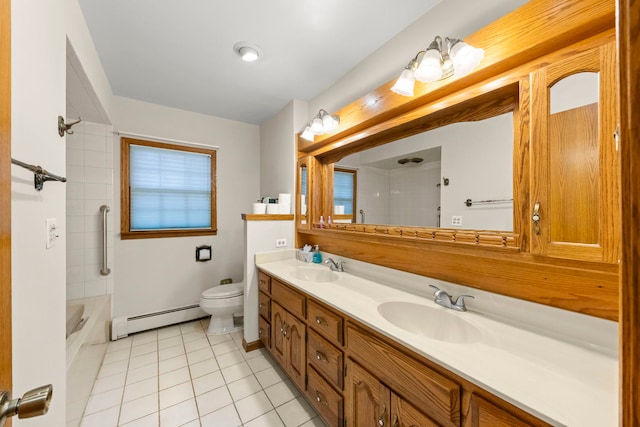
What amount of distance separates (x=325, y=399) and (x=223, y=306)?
1.50 metres

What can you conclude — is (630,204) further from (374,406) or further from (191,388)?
(191,388)

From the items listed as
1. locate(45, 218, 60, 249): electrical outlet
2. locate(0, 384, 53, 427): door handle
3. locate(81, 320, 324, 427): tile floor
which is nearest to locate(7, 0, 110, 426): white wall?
locate(45, 218, 60, 249): electrical outlet

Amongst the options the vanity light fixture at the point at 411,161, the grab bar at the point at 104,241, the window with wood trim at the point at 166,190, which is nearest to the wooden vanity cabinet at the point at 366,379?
the vanity light fixture at the point at 411,161

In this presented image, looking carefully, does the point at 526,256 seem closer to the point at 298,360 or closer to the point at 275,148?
the point at 298,360

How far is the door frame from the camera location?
476 mm

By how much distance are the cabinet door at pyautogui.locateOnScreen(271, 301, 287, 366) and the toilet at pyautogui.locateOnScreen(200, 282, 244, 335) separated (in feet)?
2.38

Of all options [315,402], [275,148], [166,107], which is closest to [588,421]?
[315,402]

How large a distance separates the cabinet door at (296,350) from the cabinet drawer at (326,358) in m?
0.07

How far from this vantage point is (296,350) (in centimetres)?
163

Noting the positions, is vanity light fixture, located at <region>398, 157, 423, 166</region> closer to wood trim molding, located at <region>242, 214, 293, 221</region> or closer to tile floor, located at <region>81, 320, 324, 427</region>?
wood trim molding, located at <region>242, 214, 293, 221</region>

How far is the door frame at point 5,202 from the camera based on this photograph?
476 mm

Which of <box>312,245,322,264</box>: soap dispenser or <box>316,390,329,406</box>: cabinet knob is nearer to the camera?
<box>316,390,329,406</box>: cabinet knob

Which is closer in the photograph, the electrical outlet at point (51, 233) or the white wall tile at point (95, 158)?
the electrical outlet at point (51, 233)

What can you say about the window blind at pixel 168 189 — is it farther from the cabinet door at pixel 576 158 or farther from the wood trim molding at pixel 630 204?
the wood trim molding at pixel 630 204
